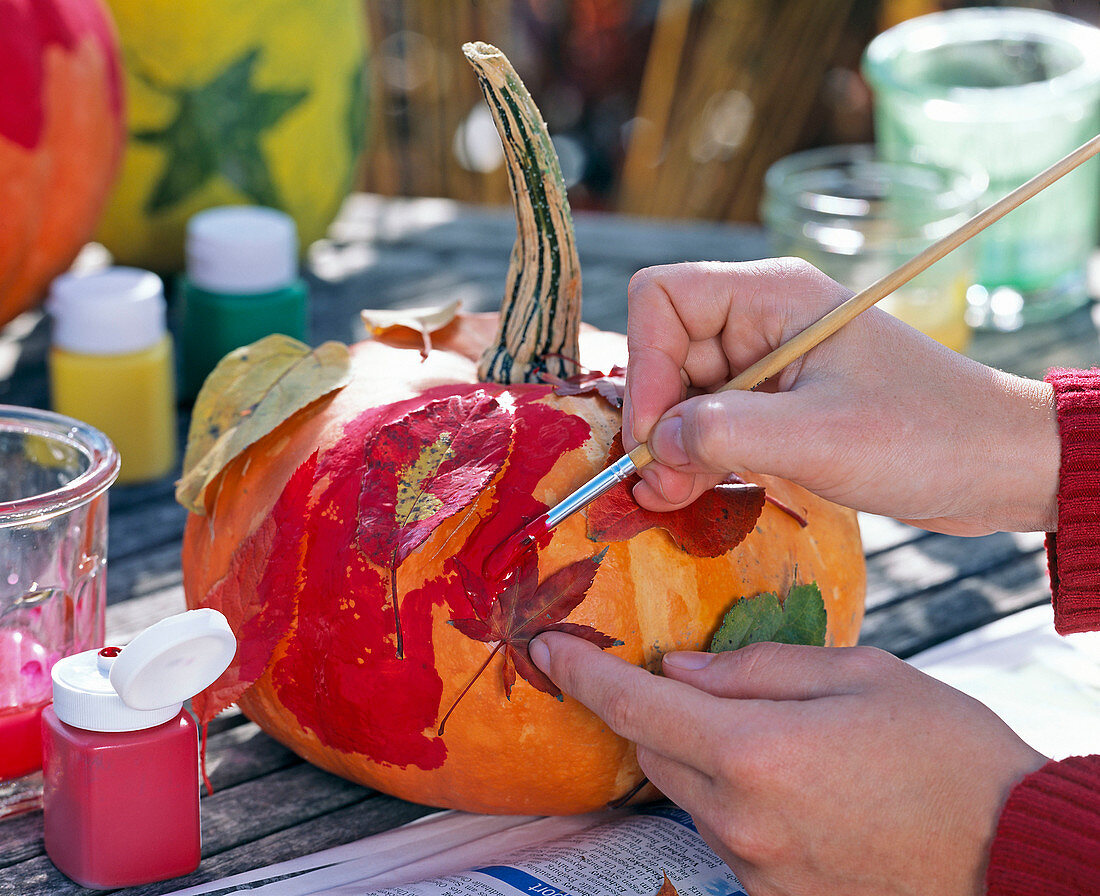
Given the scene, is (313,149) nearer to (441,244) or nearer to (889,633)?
(441,244)

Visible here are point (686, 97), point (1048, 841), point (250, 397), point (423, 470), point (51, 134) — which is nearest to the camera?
point (1048, 841)

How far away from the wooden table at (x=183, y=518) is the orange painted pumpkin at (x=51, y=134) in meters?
0.16

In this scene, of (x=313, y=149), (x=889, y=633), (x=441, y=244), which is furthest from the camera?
(x=441, y=244)

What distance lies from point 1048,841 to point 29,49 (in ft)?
3.23

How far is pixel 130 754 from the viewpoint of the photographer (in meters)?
0.62

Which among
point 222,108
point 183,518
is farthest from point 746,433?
point 222,108

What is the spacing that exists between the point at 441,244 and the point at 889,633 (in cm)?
96

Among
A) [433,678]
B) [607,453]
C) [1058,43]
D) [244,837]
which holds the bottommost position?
[244,837]

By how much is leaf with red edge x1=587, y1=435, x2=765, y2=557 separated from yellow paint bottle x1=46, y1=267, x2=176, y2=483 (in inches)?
22.3

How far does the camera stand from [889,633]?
962mm

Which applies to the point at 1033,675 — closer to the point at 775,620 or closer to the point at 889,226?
the point at 775,620

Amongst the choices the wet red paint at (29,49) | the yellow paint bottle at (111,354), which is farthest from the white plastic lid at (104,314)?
the wet red paint at (29,49)

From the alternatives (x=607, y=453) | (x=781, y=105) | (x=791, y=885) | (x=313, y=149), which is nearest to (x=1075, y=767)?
(x=791, y=885)

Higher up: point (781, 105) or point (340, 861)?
point (781, 105)
